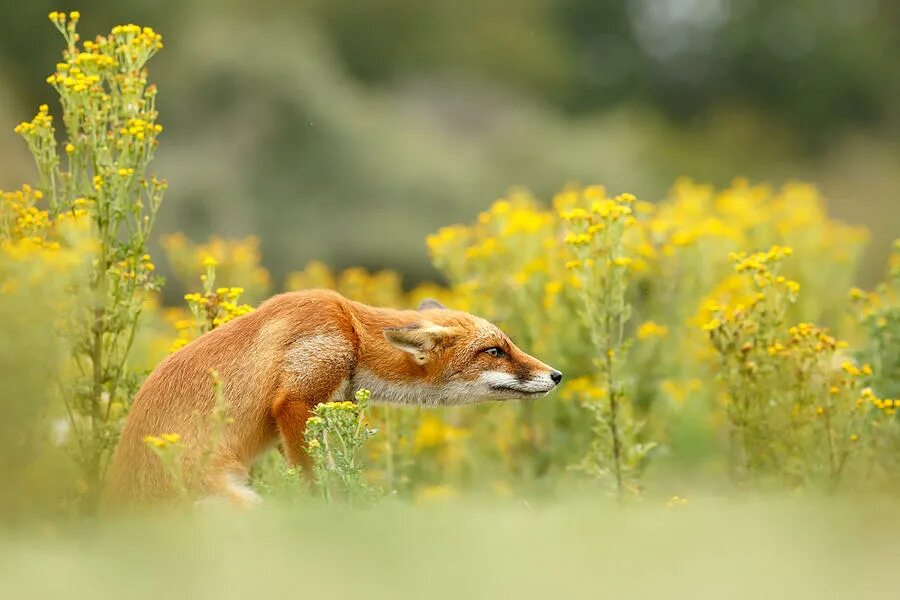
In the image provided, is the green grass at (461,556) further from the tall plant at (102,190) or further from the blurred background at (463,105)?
the blurred background at (463,105)

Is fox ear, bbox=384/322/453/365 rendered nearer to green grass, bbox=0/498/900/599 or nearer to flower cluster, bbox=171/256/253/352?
flower cluster, bbox=171/256/253/352

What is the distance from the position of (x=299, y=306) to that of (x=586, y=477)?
2897 millimetres

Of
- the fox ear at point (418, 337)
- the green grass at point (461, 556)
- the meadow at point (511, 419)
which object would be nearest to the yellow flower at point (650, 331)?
the meadow at point (511, 419)

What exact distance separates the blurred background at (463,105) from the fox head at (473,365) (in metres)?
12.1

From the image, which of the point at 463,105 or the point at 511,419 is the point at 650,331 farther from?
the point at 463,105

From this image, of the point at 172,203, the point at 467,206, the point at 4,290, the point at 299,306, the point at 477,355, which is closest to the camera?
the point at 4,290

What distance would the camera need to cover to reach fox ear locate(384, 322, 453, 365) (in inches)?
216

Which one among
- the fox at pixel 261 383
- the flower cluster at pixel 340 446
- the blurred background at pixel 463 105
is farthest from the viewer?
the blurred background at pixel 463 105

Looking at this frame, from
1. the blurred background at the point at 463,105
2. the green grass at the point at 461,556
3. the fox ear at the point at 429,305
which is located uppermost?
the blurred background at the point at 463,105

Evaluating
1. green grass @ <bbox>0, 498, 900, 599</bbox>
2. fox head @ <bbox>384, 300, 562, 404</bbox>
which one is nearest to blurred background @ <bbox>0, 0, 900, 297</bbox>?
fox head @ <bbox>384, 300, 562, 404</bbox>

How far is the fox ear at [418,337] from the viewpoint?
5.48 metres

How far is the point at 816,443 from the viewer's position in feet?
21.5

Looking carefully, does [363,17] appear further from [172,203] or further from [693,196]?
[693,196]

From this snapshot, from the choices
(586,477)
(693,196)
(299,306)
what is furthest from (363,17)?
(299,306)
